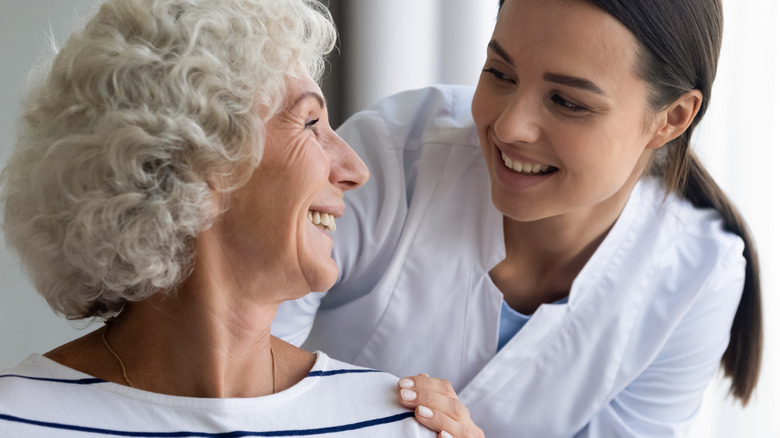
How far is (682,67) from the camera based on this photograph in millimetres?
1400

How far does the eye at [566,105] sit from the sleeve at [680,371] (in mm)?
518

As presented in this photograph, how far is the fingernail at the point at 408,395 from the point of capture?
1.26 meters

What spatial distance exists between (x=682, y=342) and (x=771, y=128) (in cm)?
67

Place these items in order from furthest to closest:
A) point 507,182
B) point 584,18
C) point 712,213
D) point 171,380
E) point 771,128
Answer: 1. point 771,128
2. point 712,213
3. point 507,182
4. point 584,18
5. point 171,380

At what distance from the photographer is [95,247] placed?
107 cm

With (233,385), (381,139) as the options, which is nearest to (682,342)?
(381,139)

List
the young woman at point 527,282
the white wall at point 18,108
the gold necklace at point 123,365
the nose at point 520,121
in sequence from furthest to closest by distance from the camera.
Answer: the white wall at point 18,108, the young woman at point 527,282, the nose at point 520,121, the gold necklace at point 123,365

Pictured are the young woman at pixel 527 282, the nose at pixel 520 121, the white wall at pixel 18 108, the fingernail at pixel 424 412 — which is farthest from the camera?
the white wall at pixel 18 108

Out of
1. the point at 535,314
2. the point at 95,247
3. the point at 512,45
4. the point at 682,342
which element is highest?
the point at 512,45

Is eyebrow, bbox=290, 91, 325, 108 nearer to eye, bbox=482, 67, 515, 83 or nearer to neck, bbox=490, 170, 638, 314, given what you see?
eye, bbox=482, 67, 515, 83

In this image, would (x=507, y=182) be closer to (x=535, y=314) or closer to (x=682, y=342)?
(x=535, y=314)

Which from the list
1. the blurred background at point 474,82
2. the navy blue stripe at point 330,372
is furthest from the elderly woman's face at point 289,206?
the blurred background at point 474,82

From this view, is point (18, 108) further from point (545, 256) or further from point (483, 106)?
point (545, 256)

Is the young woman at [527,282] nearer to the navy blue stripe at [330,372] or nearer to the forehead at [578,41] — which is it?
the forehead at [578,41]
